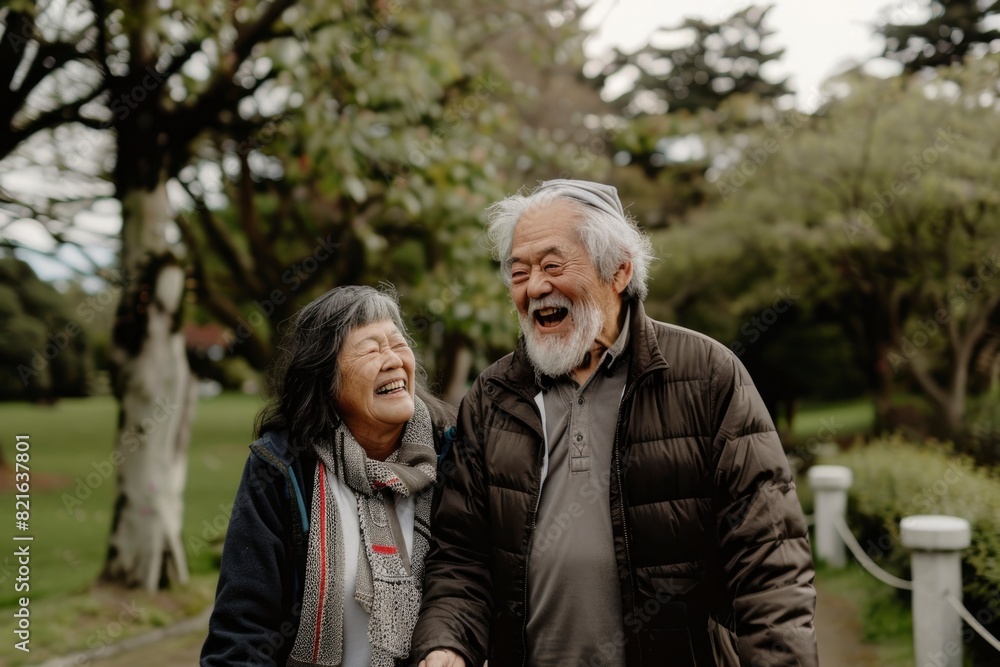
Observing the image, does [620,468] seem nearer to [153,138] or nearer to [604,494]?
[604,494]

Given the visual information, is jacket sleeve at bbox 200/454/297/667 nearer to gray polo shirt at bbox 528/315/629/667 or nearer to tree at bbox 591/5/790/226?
gray polo shirt at bbox 528/315/629/667

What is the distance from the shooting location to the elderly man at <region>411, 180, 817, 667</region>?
234 centimetres

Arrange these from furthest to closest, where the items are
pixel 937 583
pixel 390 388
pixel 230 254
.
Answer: pixel 230 254, pixel 937 583, pixel 390 388

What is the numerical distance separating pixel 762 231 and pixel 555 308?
1159 cm

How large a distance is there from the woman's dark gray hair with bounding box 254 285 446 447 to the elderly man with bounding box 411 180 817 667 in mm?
379

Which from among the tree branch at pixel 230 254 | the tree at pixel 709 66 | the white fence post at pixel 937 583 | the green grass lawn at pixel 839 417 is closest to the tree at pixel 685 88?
Result: the tree at pixel 709 66

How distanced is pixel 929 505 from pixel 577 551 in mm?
4983

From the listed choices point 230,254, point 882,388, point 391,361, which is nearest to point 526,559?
point 391,361

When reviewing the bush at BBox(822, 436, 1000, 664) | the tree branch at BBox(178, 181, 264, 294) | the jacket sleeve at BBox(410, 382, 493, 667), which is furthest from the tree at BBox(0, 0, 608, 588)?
the jacket sleeve at BBox(410, 382, 493, 667)

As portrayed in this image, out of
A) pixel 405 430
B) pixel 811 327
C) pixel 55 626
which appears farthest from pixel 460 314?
pixel 811 327

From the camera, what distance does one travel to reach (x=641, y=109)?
68.7 ft

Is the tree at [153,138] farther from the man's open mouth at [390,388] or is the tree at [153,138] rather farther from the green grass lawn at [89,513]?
the man's open mouth at [390,388]

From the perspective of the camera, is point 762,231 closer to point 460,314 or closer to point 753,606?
point 460,314

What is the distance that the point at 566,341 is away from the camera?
8.54ft
